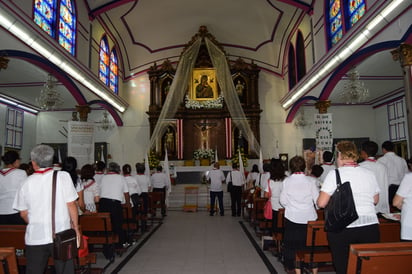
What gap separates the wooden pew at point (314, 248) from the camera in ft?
12.6

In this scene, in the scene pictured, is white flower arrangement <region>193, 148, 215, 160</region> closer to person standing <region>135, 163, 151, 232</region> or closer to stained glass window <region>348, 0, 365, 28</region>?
person standing <region>135, 163, 151, 232</region>

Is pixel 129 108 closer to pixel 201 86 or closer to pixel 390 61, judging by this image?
pixel 201 86

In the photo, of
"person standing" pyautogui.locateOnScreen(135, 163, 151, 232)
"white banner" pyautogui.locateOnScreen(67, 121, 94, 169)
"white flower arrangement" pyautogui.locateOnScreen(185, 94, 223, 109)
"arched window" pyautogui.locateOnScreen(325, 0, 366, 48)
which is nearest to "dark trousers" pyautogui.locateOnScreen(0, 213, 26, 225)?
"person standing" pyautogui.locateOnScreen(135, 163, 151, 232)

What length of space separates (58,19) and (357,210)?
10.2m

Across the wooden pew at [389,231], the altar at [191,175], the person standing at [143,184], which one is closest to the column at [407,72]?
the wooden pew at [389,231]

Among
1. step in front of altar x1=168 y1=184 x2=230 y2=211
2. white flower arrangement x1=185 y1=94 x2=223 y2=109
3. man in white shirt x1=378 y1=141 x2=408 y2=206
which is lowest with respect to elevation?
step in front of altar x1=168 y1=184 x2=230 y2=211

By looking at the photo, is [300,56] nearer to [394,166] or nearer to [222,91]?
[222,91]

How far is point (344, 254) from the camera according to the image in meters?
2.93

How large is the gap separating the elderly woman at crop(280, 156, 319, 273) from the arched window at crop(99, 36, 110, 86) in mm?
12275

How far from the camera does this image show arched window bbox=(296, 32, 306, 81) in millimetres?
14258

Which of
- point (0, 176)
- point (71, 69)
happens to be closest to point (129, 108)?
point (71, 69)

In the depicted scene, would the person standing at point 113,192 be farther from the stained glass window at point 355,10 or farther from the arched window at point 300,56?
the arched window at point 300,56

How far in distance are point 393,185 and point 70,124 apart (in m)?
7.20

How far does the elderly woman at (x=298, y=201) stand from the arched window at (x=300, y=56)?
11.2 meters
